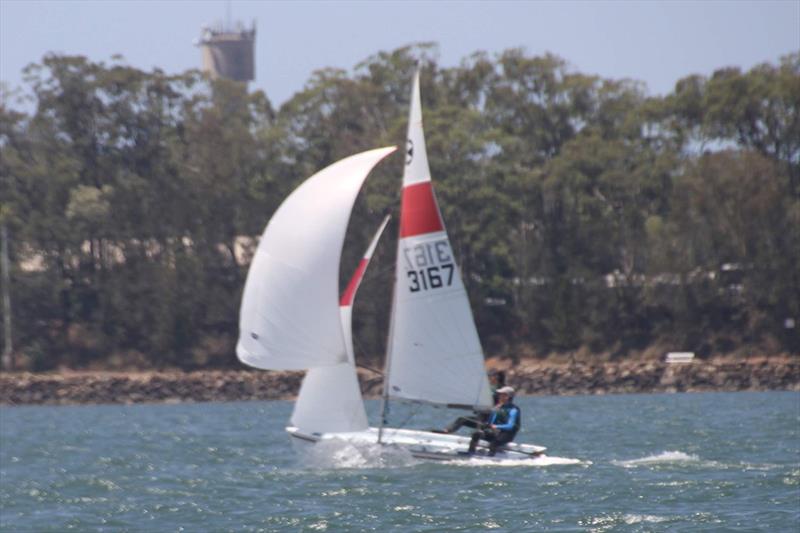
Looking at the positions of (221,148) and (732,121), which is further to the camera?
(221,148)

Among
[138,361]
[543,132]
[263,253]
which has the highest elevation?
[543,132]

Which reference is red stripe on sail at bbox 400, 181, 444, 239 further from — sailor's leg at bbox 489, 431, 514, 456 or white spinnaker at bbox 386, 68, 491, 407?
sailor's leg at bbox 489, 431, 514, 456

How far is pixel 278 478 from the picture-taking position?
26297 mm

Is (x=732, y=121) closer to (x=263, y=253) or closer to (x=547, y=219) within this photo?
(x=547, y=219)

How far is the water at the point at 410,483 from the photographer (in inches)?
811

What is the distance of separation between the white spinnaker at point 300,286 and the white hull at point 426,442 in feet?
4.70

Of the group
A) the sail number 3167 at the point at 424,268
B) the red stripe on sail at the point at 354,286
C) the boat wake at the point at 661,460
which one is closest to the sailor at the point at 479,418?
the sail number 3167 at the point at 424,268

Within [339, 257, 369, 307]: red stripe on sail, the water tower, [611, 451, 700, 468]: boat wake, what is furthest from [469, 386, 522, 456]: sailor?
the water tower

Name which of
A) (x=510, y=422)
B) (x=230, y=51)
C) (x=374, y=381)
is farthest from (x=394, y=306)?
(x=230, y=51)

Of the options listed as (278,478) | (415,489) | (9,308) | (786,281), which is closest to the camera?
(415,489)

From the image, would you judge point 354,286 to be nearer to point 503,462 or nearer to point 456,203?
point 503,462

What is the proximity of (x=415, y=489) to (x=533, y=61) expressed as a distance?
45421 millimetres

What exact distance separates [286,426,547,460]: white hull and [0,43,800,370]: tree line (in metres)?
35.5

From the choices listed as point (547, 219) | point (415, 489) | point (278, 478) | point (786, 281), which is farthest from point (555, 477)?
point (547, 219)
